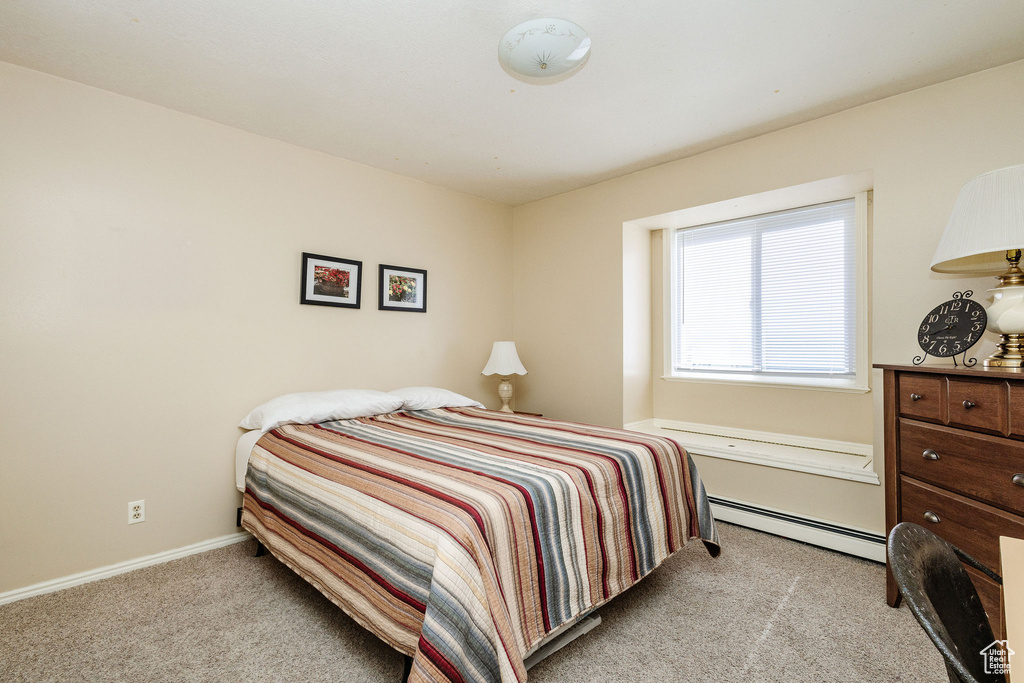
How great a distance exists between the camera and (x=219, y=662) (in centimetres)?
172

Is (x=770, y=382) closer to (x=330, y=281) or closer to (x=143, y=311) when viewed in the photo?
(x=330, y=281)

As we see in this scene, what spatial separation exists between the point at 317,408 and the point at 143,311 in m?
1.02

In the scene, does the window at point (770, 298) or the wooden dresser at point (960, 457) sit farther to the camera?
the window at point (770, 298)

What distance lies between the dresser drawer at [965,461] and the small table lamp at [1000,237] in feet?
1.06

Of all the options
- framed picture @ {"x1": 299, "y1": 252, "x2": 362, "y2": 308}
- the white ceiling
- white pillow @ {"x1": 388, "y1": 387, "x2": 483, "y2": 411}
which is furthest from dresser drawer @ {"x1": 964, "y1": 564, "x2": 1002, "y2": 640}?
framed picture @ {"x1": 299, "y1": 252, "x2": 362, "y2": 308}

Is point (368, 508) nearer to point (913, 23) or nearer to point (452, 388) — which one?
point (452, 388)

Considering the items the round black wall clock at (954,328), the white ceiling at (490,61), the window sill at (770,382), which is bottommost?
the window sill at (770,382)

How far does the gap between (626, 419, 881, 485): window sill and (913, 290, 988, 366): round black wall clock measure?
0.82m

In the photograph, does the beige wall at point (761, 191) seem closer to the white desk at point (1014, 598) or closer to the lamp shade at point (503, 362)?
the lamp shade at point (503, 362)

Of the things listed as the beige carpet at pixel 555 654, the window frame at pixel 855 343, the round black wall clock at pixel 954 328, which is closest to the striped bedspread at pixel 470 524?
the beige carpet at pixel 555 654

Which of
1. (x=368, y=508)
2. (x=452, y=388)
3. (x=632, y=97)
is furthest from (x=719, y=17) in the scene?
(x=452, y=388)

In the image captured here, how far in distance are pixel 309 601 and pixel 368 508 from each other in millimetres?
889

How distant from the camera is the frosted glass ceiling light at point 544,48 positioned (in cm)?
179

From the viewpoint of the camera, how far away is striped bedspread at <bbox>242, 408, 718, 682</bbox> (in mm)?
1335
